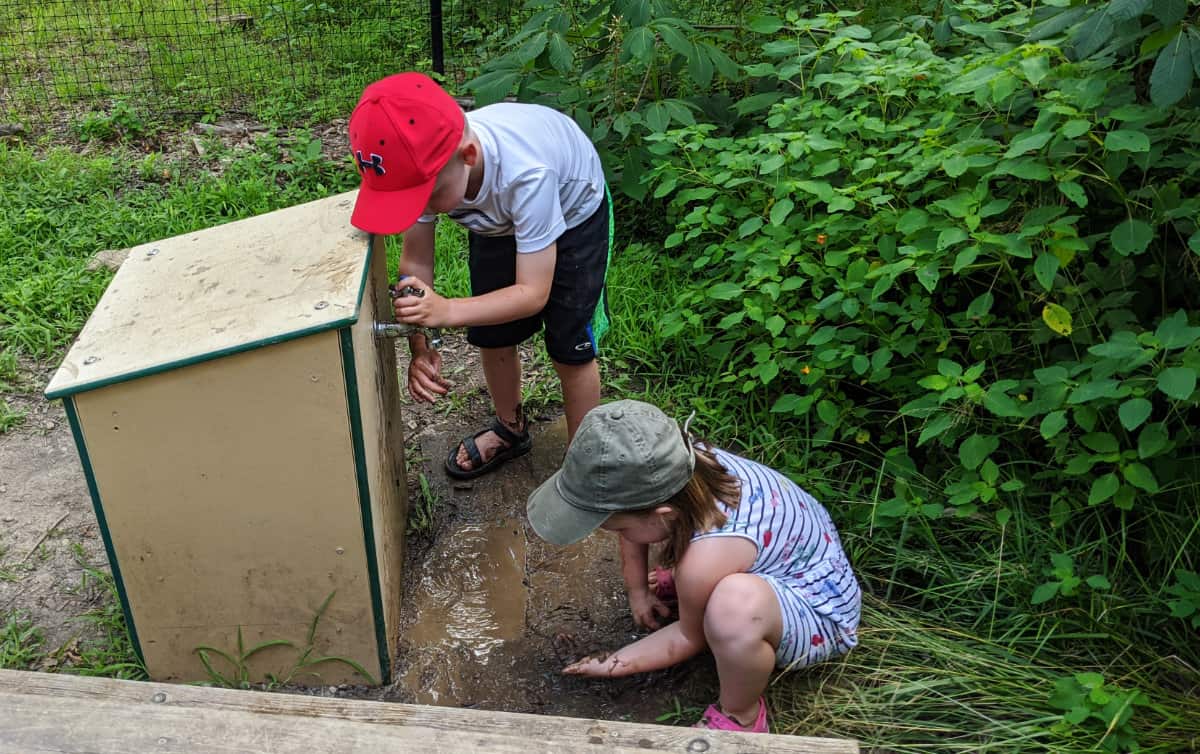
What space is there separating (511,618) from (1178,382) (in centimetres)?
153

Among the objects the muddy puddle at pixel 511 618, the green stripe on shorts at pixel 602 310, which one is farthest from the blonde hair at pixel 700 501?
the green stripe on shorts at pixel 602 310

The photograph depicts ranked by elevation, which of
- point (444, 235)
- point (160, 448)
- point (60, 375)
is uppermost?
point (60, 375)

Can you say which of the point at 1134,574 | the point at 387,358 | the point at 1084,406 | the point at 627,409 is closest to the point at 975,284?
the point at 1084,406

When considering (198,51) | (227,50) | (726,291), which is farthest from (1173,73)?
(198,51)

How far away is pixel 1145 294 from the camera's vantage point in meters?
2.34

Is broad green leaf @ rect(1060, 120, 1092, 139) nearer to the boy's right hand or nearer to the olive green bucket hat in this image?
the olive green bucket hat

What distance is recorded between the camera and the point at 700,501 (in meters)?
1.85

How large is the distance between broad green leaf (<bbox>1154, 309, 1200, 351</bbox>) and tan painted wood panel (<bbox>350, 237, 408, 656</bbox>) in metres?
1.58

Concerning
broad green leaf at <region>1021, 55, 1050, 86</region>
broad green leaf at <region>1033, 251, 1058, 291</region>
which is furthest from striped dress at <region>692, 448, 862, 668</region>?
broad green leaf at <region>1021, 55, 1050, 86</region>

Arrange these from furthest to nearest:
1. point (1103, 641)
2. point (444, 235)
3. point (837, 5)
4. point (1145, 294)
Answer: point (444, 235) → point (837, 5) → point (1145, 294) → point (1103, 641)

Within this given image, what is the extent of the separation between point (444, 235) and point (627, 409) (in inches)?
90.7

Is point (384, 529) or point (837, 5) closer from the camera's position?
point (384, 529)

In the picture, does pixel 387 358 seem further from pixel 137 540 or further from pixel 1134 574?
pixel 1134 574

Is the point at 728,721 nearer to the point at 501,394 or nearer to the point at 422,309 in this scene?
the point at 422,309
